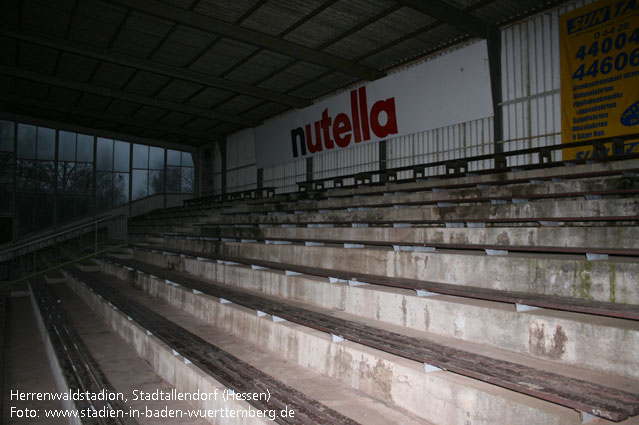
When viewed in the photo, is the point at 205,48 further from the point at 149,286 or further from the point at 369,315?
the point at 369,315

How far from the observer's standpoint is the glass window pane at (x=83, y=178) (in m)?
20.7

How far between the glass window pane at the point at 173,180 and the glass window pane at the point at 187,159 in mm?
572

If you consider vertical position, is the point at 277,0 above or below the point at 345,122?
above

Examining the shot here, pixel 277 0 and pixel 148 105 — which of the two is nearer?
pixel 277 0

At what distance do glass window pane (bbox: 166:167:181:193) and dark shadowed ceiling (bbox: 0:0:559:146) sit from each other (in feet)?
17.9

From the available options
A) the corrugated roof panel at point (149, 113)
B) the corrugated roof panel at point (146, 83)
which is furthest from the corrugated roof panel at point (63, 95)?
the corrugated roof panel at point (146, 83)

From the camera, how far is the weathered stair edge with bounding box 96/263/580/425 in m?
1.98

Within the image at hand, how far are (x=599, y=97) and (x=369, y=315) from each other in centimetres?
692

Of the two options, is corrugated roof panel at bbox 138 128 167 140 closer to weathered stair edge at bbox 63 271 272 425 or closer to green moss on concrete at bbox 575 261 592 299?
weathered stair edge at bbox 63 271 272 425

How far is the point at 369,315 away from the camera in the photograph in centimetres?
372

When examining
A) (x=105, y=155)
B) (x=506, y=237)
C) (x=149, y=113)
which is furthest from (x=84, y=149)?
(x=506, y=237)

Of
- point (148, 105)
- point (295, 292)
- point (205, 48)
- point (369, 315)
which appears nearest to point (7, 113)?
point (148, 105)

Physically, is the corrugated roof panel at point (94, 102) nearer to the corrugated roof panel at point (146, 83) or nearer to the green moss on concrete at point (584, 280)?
the corrugated roof panel at point (146, 83)

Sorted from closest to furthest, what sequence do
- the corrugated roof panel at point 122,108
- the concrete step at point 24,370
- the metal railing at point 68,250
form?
the concrete step at point 24,370, the metal railing at point 68,250, the corrugated roof panel at point 122,108
